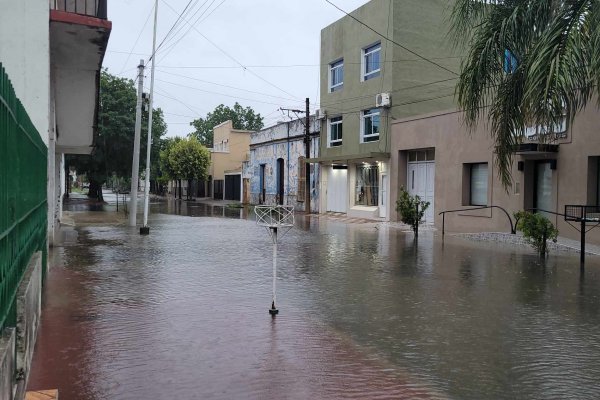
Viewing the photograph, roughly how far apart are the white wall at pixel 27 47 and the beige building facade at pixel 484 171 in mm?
10437

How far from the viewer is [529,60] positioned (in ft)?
32.5

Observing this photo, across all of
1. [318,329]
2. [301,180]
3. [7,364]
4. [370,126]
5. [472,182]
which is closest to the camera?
[7,364]

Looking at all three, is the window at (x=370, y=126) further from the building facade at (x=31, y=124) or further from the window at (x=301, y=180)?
the building facade at (x=31, y=124)

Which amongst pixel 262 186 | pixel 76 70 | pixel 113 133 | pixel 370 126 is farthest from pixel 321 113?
pixel 76 70

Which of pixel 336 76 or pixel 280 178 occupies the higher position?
pixel 336 76

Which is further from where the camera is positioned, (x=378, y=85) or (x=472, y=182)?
(x=378, y=85)

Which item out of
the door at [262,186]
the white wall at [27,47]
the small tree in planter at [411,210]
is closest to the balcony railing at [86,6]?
the white wall at [27,47]

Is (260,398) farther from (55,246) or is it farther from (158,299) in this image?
(55,246)

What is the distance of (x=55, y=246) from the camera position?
13.7 meters

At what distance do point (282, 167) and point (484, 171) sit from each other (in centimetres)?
2076

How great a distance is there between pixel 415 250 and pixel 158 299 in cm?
822

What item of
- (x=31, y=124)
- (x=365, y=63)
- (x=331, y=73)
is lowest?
(x=31, y=124)

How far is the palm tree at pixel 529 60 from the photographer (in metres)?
8.97

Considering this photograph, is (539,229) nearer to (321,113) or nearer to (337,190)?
(337,190)
